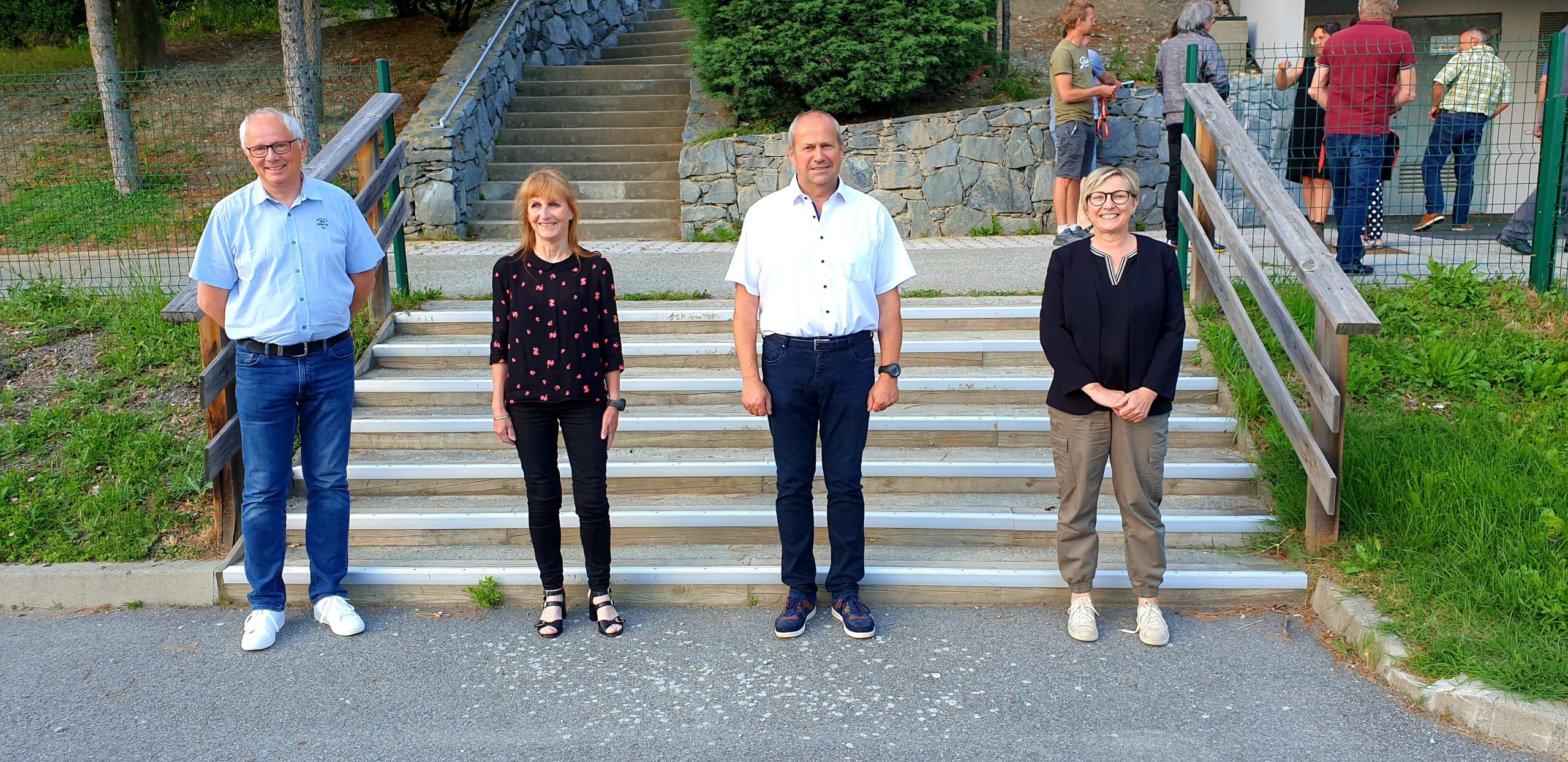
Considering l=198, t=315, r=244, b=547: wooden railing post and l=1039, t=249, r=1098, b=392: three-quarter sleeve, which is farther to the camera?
l=198, t=315, r=244, b=547: wooden railing post

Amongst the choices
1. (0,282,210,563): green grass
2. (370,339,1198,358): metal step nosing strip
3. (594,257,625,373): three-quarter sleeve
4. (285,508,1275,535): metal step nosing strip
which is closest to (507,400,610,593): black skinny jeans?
(594,257,625,373): three-quarter sleeve

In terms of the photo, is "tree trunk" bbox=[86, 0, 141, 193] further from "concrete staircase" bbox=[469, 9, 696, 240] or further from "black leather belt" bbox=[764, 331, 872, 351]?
"black leather belt" bbox=[764, 331, 872, 351]

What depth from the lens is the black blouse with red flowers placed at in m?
3.92

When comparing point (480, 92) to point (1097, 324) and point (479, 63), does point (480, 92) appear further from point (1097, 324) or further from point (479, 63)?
point (1097, 324)

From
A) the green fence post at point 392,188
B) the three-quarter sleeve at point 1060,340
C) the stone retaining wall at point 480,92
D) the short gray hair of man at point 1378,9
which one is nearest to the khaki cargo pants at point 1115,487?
the three-quarter sleeve at point 1060,340

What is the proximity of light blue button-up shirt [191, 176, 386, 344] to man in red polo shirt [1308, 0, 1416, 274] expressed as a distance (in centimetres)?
548

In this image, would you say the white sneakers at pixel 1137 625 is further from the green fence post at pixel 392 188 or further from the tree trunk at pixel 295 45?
the tree trunk at pixel 295 45

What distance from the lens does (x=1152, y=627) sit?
400 cm

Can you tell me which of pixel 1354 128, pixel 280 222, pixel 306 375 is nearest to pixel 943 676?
pixel 306 375

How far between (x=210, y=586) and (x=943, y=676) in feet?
9.18

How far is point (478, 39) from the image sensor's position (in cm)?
1248

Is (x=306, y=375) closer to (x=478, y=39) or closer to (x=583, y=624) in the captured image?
(x=583, y=624)

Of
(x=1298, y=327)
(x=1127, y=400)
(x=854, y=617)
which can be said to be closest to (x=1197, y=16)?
(x=1298, y=327)

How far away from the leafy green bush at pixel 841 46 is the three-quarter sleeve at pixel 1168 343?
21.4 feet
